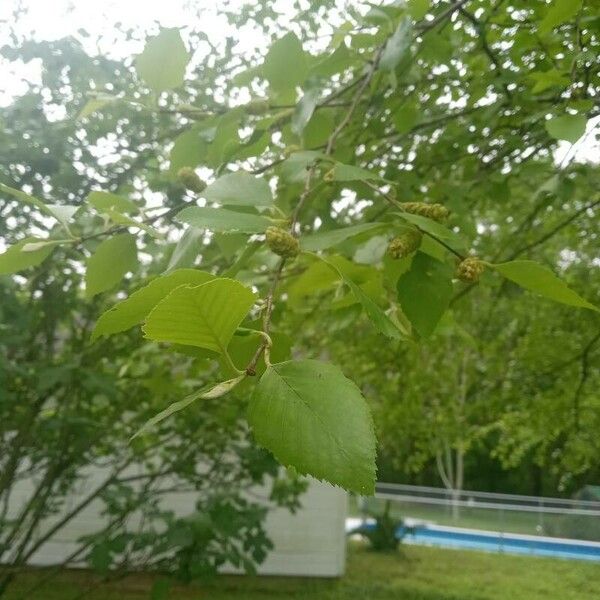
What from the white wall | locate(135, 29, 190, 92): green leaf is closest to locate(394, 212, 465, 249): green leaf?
locate(135, 29, 190, 92): green leaf

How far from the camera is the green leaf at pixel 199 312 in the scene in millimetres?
398

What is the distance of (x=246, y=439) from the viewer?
3072 mm

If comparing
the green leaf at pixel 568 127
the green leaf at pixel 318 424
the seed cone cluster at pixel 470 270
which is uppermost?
the green leaf at pixel 568 127

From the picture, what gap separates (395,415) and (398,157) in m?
1.84

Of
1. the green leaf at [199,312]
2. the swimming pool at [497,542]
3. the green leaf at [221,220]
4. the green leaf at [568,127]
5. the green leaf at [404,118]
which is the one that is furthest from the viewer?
the swimming pool at [497,542]

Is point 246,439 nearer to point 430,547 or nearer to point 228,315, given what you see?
point 228,315

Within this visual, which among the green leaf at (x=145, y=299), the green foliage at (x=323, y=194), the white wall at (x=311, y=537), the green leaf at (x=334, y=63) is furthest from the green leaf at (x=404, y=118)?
the white wall at (x=311, y=537)

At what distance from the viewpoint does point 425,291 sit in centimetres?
67

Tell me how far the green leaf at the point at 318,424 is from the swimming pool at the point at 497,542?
212 centimetres

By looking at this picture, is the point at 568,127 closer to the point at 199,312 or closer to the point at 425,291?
the point at 425,291

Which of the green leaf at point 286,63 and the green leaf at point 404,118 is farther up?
the green leaf at point 404,118

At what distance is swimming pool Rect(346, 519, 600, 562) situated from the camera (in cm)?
238

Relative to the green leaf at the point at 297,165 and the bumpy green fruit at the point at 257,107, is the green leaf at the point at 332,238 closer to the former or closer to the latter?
the green leaf at the point at 297,165

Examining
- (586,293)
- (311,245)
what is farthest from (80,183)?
(586,293)
